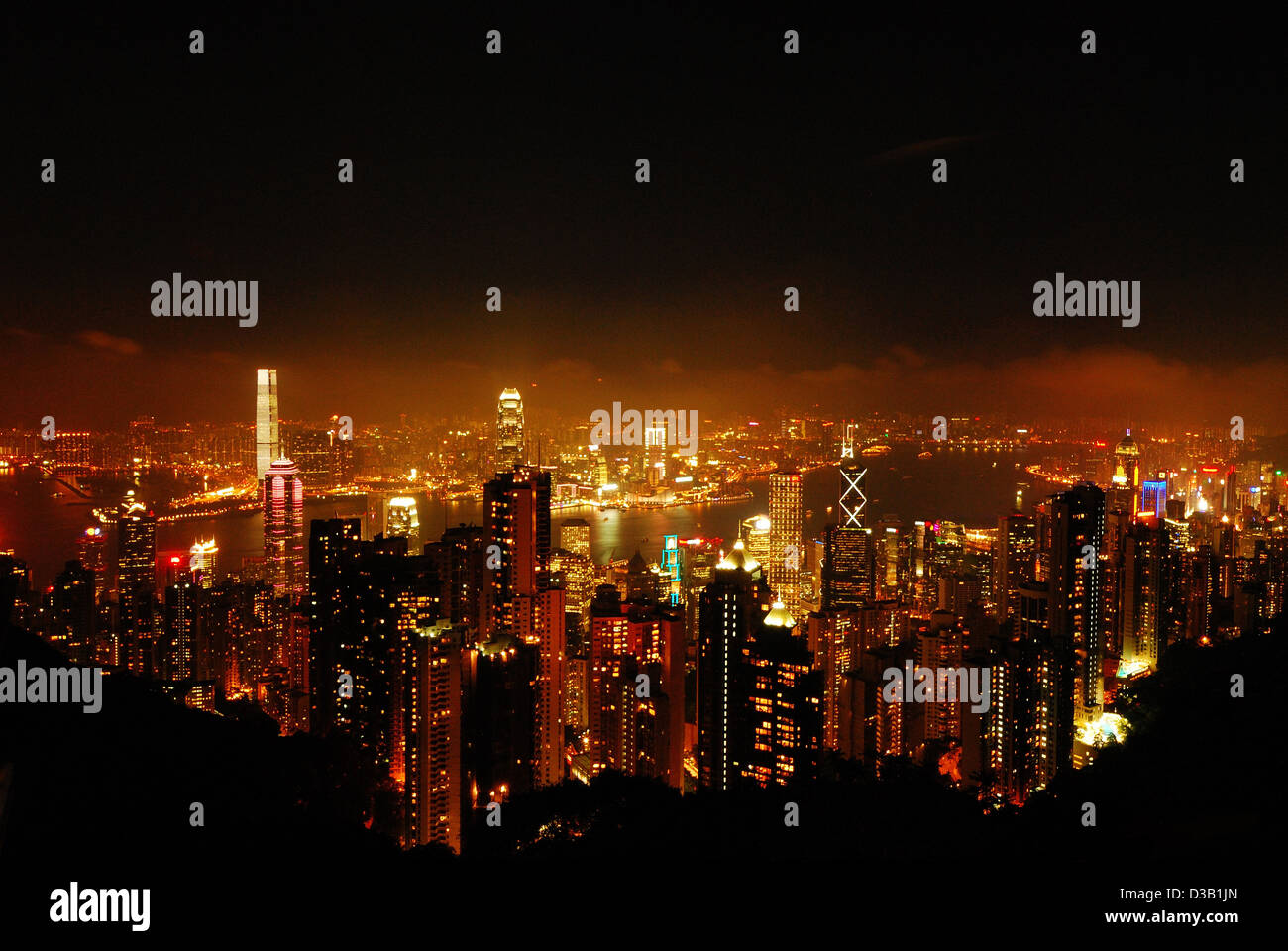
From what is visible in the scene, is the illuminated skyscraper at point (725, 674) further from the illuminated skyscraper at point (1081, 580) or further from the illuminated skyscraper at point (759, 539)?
the illuminated skyscraper at point (759, 539)

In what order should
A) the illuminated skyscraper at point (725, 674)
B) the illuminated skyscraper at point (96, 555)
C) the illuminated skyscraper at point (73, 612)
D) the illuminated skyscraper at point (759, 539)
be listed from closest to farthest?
the illuminated skyscraper at point (725, 674) → the illuminated skyscraper at point (73, 612) → the illuminated skyscraper at point (96, 555) → the illuminated skyscraper at point (759, 539)

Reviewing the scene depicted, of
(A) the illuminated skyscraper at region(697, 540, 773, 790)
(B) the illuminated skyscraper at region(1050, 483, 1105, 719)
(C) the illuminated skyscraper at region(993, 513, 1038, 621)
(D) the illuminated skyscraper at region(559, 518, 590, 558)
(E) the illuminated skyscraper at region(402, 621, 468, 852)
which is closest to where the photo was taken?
(E) the illuminated skyscraper at region(402, 621, 468, 852)

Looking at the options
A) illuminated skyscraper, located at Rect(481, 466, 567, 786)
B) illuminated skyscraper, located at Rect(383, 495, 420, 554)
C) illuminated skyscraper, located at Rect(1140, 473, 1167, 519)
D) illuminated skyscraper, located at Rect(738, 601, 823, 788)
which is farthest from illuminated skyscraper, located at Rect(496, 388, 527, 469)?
illuminated skyscraper, located at Rect(1140, 473, 1167, 519)

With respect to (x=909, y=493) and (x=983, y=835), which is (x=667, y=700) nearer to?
(x=983, y=835)

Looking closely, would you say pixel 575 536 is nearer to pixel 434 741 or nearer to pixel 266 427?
pixel 266 427

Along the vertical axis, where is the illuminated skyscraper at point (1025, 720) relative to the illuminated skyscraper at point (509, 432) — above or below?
Result: below

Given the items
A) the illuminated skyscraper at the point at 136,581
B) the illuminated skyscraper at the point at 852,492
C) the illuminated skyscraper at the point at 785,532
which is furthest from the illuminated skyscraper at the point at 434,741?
the illuminated skyscraper at the point at 852,492

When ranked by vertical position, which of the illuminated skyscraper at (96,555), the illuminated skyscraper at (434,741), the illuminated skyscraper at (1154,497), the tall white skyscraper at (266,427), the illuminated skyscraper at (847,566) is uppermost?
the tall white skyscraper at (266,427)

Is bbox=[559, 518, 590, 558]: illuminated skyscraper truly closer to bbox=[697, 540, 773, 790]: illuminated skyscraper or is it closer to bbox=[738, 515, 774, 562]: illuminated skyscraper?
bbox=[738, 515, 774, 562]: illuminated skyscraper
